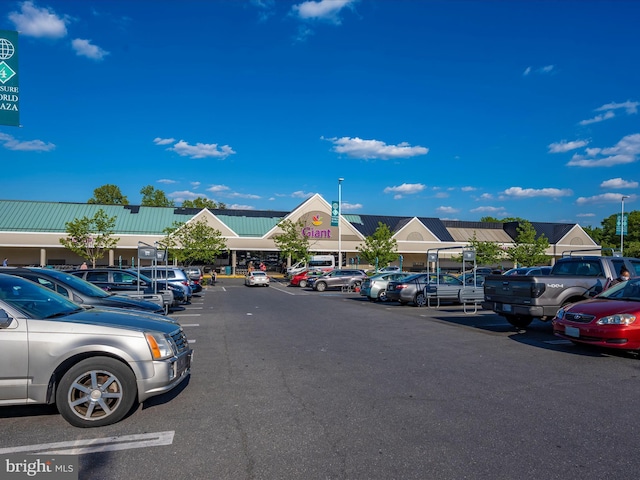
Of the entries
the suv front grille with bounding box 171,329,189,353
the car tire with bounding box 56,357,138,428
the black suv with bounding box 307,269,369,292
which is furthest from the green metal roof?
the car tire with bounding box 56,357,138,428

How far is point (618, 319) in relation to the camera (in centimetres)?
845

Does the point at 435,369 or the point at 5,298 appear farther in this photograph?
the point at 435,369

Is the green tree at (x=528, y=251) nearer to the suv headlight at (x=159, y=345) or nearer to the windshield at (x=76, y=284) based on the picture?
the windshield at (x=76, y=284)

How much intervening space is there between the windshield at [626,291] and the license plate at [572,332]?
1.27 metres

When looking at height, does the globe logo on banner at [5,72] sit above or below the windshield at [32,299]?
above

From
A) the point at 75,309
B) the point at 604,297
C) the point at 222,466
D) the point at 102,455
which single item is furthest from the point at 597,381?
the point at 75,309

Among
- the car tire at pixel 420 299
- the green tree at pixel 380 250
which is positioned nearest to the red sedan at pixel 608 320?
the car tire at pixel 420 299

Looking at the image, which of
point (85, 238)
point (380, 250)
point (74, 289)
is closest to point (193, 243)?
point (85, 238)

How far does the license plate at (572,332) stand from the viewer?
883 centimetres

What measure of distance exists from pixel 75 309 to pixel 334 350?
16.1ft

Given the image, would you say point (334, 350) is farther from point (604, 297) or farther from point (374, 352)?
point (604, 297)

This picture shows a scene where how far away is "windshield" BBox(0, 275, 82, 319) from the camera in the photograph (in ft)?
17.8

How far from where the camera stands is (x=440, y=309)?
18.5 meters

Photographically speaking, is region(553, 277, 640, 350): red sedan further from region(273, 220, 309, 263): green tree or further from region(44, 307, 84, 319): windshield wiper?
region(273, 220, 309, 263): green tree
